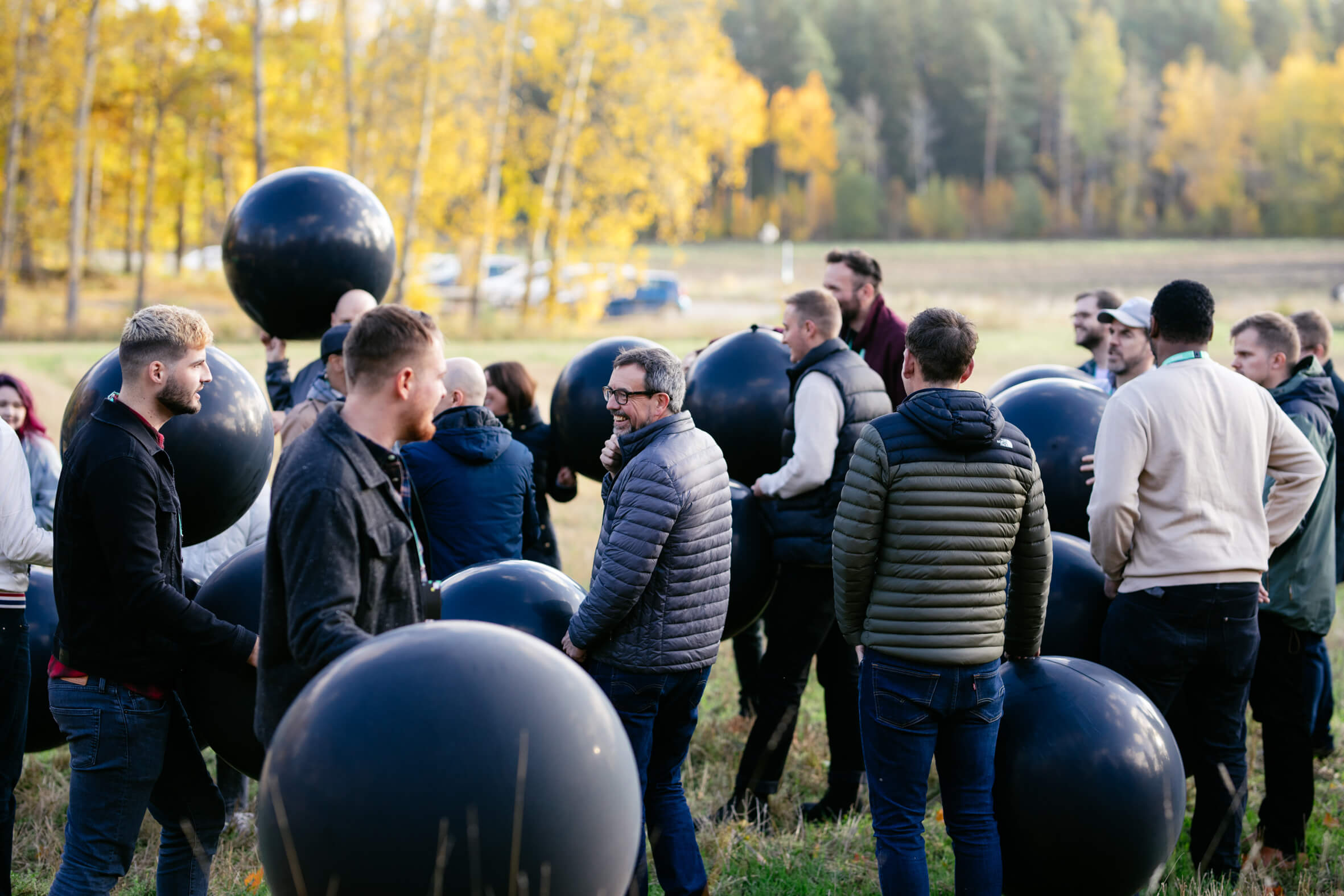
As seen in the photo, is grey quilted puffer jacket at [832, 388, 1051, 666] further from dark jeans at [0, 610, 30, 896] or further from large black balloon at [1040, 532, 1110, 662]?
dark jeans at [0, 610, 30, 896]

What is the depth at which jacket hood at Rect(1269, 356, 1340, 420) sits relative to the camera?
5391 mm

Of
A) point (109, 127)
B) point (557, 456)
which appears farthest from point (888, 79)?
point (557, 456)

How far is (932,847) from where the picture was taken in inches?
204

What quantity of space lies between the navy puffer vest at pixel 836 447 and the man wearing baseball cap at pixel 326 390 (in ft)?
6.88

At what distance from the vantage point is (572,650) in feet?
13.8

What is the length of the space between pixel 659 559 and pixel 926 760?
114cm

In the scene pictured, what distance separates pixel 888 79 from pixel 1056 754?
90609 millimetres

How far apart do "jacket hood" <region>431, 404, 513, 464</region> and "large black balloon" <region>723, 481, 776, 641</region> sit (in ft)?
3.77

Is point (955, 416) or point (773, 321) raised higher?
point (955, 416)

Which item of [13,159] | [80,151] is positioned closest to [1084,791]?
[80,151]

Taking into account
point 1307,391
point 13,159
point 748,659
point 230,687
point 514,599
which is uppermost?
point 13,159

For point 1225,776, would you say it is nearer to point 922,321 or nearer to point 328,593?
point 922,321

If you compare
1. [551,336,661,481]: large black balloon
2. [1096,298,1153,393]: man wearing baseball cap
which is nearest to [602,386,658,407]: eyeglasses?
[551,336,661,481]: large black balloon

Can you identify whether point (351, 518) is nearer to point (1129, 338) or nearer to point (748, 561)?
point (748, 561)
